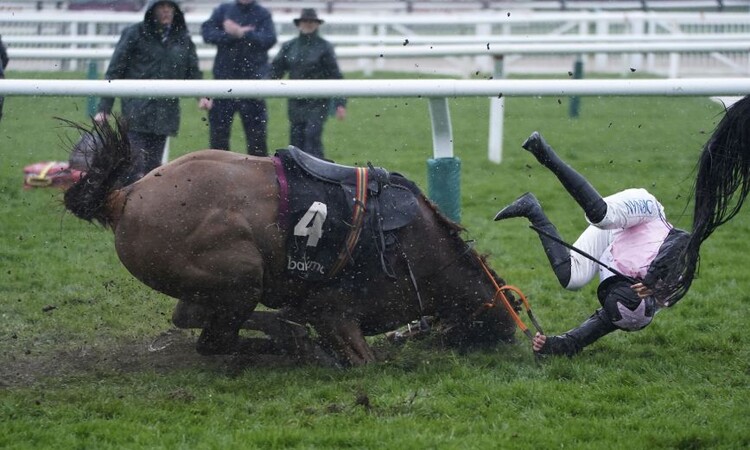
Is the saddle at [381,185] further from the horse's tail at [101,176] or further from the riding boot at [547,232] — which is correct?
the horse's tail at [101,176]

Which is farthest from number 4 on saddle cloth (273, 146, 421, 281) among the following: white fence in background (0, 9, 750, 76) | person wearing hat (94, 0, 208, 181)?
white fence in background (0, 9, 750, 76)

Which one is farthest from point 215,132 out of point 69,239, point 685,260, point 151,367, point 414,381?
point 685,260

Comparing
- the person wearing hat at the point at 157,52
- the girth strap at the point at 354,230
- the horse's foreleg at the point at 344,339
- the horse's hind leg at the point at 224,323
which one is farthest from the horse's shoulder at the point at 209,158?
the person wearing hat at the point at 157,52

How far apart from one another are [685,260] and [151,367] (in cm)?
259

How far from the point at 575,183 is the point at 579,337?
77cm

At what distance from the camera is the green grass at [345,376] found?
14.2 ft

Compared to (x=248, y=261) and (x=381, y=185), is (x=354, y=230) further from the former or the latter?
(x=248, y=261)

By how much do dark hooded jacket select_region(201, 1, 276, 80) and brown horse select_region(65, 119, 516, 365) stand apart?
155 inches

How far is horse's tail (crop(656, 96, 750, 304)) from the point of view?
4.91 metres

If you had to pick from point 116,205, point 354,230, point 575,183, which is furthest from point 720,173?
point 116,205

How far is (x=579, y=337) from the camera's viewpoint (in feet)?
17.8

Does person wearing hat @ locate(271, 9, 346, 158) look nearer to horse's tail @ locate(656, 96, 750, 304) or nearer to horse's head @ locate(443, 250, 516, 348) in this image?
horse's head @ locate(443, 250, 516, 348)

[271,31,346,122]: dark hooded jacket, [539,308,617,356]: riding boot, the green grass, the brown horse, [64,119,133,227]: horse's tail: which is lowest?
the green grass

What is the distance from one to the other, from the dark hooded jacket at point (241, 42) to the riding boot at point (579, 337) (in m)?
4.42
